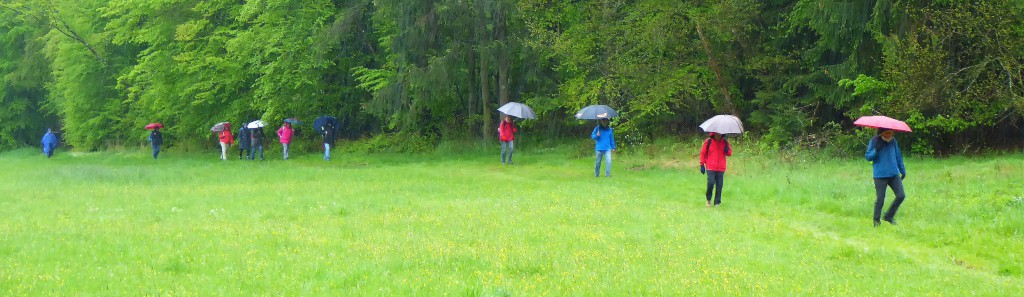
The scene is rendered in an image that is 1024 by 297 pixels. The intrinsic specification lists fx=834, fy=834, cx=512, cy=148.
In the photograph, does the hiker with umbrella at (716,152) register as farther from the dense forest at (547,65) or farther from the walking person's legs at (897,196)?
the dense forest at (547,65)

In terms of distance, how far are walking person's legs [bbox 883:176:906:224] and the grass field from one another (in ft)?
1.48

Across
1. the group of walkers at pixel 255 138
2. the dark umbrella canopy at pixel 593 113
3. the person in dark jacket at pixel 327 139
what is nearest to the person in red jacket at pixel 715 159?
the dark umbrella canopy at pixel 593 113

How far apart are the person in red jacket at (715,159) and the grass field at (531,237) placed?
0.43 meters

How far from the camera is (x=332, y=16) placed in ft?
119

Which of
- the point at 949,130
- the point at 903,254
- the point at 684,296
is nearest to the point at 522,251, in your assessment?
the point at 684,296

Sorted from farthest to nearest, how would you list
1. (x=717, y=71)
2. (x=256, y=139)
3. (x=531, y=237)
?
(x=256, y=139), (x=717, y=71), (x=531, y=237)

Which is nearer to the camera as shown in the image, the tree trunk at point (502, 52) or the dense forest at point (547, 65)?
the dense forest at point (547, 65)

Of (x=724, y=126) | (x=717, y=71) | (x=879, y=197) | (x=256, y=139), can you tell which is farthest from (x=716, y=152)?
(x=256, y=139)

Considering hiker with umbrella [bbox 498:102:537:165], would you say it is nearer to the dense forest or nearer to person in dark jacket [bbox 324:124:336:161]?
the dense forest

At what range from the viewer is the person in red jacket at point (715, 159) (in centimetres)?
1477

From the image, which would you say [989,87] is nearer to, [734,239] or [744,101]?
[744,101]

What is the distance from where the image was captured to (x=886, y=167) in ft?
38.5

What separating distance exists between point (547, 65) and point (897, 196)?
68.8ft

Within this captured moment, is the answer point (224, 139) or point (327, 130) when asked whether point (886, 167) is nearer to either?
point (327, 130)
